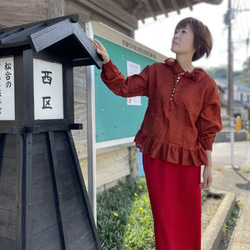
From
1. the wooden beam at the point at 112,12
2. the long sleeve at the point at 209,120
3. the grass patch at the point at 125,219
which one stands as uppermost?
the wooden beam at the point at 112,12

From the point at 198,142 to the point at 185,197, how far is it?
37cm

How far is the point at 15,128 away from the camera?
48.4 inches

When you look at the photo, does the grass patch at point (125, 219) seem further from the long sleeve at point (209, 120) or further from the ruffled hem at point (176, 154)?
the long sleeve at point (209, 120)

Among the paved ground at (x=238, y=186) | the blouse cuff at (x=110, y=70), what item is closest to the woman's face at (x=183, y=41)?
the blouse cuff at (x=110, y=70)

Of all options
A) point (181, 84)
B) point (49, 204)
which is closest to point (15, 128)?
point (49, 204)

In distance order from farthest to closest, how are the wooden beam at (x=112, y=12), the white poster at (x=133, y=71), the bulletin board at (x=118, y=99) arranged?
the wooden beam at (x=112, y=12)
the white poster at (x=133, y=71)
the bulletin board at (x=118, y=99)

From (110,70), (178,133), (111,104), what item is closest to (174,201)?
(178,133)

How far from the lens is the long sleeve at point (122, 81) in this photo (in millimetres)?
1684

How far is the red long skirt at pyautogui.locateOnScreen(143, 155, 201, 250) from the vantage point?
1.65 m

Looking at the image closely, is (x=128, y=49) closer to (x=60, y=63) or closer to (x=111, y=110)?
(x=111, y=110)

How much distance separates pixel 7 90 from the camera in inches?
52.5

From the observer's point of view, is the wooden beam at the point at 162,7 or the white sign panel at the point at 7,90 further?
the wooden beam at the point at 162,7

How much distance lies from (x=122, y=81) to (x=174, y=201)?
2.80 feet

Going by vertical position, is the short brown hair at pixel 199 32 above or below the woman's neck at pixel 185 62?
above
